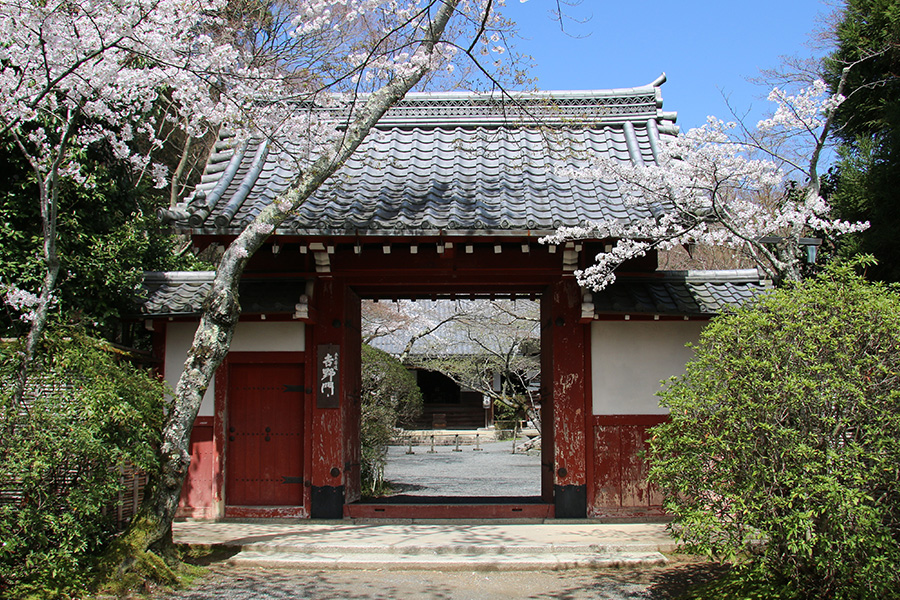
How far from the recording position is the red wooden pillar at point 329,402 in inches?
313

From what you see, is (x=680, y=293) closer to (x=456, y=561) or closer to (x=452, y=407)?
(x=456, y=561)

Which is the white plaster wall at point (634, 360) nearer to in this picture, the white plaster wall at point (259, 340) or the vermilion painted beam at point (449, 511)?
the vermilion painted beam at point (449, 511)

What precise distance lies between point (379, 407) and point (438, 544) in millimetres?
7102

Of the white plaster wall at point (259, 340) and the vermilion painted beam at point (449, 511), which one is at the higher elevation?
the white plaster wall at point (259, 340)

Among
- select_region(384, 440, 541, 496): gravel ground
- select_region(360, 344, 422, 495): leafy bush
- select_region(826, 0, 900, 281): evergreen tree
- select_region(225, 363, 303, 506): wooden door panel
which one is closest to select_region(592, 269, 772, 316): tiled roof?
select_region(225, 363, 303, 506): wooden door panel

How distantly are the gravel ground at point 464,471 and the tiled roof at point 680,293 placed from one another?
612 centimetres

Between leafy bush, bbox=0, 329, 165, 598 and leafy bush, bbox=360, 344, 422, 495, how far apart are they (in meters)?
5.74

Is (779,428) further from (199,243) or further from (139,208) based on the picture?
(139,208)

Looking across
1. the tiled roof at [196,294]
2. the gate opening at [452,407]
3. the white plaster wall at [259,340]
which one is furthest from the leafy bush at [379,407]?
the tiled roof at [196,294]

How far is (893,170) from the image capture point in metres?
12.1

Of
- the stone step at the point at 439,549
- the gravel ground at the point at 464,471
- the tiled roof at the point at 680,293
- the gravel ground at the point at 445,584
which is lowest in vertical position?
the gravel ground at the point at 464,471

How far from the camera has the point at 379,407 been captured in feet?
44.8

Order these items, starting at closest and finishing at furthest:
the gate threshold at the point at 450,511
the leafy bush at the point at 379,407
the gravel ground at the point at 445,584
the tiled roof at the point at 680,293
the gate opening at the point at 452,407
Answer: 1. the gravel ground at the point at 445,584
2. the tiled roof at the point at 680,293
3. the gate threshold at the point at 450,511
4. the leafy bush at the point at 379,407
5. the gate opening at the point at 452,407

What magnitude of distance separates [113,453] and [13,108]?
3.55 m
